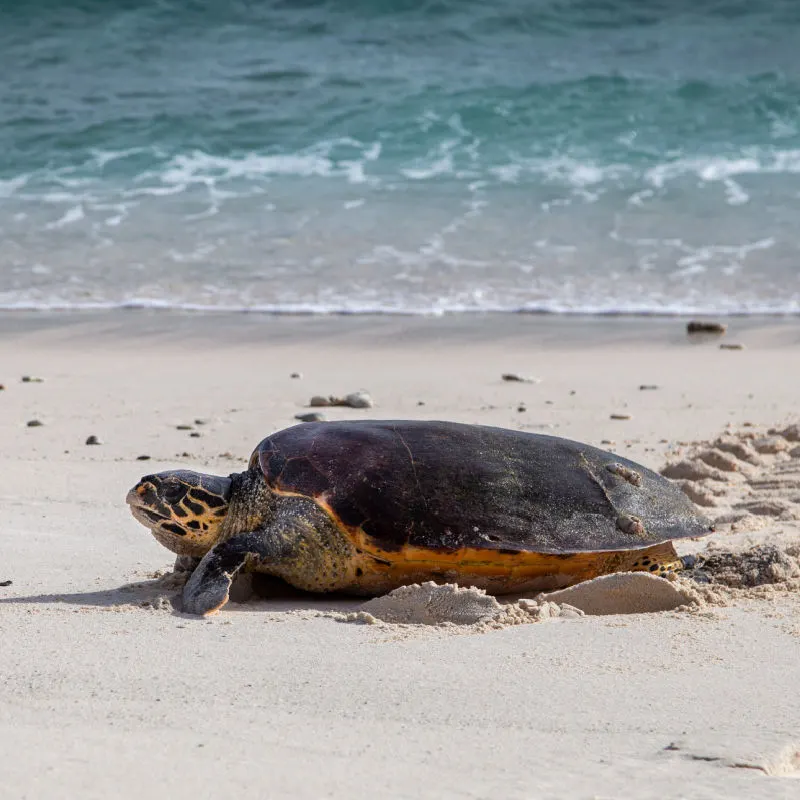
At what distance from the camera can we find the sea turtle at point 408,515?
11.0 feet

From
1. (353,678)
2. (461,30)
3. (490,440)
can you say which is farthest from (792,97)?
(353,678)

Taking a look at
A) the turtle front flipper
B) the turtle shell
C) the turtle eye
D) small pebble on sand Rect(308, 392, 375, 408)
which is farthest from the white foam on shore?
the turtle front flipper

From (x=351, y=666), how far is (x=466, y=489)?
86cm

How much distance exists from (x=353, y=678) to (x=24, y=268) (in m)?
8.75

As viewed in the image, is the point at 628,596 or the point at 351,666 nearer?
the point at 351,666

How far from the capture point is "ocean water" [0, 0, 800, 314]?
10133 mm

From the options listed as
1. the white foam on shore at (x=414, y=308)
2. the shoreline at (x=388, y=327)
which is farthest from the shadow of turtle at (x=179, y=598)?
the white foam on shore at (x=414, y=308)

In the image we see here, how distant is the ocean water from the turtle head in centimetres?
567

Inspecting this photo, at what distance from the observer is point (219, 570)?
331cm

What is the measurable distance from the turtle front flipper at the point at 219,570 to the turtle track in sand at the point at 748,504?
130cm

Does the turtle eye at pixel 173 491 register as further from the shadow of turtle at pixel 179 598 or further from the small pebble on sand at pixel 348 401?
the small pebble on sand at pixel 348 401

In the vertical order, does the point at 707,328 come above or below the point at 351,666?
below

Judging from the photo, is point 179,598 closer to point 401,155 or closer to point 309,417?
point 309,417

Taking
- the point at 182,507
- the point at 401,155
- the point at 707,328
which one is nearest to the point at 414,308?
the point at 707,328
